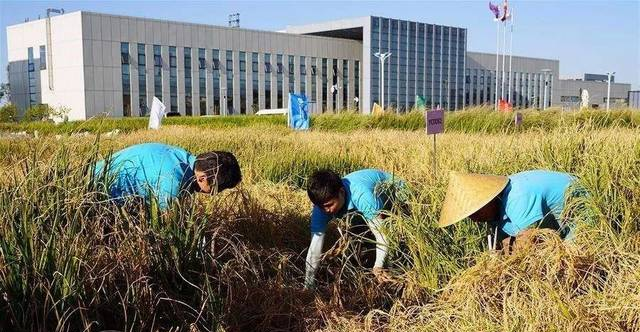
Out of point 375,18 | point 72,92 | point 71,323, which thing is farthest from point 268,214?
point 375,18

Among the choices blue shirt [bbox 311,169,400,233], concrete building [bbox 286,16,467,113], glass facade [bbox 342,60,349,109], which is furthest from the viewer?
glass facade [bbox 342,60,349,109]

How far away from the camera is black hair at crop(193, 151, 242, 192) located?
3.54 meters

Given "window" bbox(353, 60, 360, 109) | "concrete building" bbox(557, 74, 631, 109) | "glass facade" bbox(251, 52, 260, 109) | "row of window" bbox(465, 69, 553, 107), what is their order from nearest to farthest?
1. "glass facade" bbox(251, 52, 260, 109)
2. "window" bbox(353, 60, 360, 109)
3. "row of window" bbox(465, 69, 553, 107)
4. "concrete building" bbox(557, 74, 631, 109)

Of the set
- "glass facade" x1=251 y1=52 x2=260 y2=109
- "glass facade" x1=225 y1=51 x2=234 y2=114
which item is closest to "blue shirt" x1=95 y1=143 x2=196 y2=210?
"glass facade" x1=225 y1=51 x2=234 y2=114

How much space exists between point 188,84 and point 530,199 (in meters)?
43.8

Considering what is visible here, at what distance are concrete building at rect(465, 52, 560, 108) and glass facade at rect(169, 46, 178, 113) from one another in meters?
27.6

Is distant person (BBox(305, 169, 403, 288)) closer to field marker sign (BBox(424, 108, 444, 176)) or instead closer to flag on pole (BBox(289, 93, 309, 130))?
field marker sign (BBox(424, 108, 444, 176))

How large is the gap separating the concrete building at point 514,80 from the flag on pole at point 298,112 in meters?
47.3

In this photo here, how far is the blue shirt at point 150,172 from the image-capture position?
3.36 metres

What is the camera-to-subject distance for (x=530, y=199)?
328cm

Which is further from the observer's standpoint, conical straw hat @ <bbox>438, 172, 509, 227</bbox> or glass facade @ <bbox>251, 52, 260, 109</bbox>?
glass facade @ <bbox>251, 52, 260, 109</bbox>

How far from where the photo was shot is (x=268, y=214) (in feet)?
14.4

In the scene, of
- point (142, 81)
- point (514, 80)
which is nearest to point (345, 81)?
point (142, 81)

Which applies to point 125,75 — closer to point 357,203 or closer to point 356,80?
point 356,80
